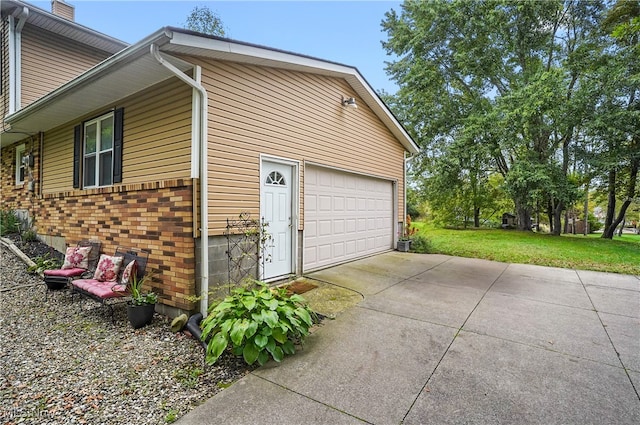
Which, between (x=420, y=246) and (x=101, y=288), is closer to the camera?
(x=101, y=288)

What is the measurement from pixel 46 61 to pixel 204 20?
9926 mm

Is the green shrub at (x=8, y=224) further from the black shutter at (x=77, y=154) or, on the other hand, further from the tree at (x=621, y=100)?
the tree at (x=621, y=100)

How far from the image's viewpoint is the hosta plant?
9.84 feet

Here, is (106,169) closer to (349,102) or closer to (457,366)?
(349,102)

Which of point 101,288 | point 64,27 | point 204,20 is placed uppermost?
point 204,20

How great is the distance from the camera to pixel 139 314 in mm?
3977

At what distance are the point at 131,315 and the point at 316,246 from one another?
3.50m

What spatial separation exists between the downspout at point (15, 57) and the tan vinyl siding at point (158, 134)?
14.0 ft

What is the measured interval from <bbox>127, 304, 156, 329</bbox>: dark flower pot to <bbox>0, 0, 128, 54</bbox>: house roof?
8.77 metres

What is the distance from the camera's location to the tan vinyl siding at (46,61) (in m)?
8.15

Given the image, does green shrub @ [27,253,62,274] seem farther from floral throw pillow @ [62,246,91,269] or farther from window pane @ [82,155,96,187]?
window pane @ [82,155,96,187]

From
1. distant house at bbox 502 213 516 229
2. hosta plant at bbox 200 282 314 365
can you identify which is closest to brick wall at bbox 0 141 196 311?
hosta plant at bbox 200 282 314 365

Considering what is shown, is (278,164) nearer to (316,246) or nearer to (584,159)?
(316,246)

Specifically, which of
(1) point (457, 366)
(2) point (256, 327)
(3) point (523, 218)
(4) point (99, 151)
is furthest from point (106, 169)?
(3) point (523, 218)
